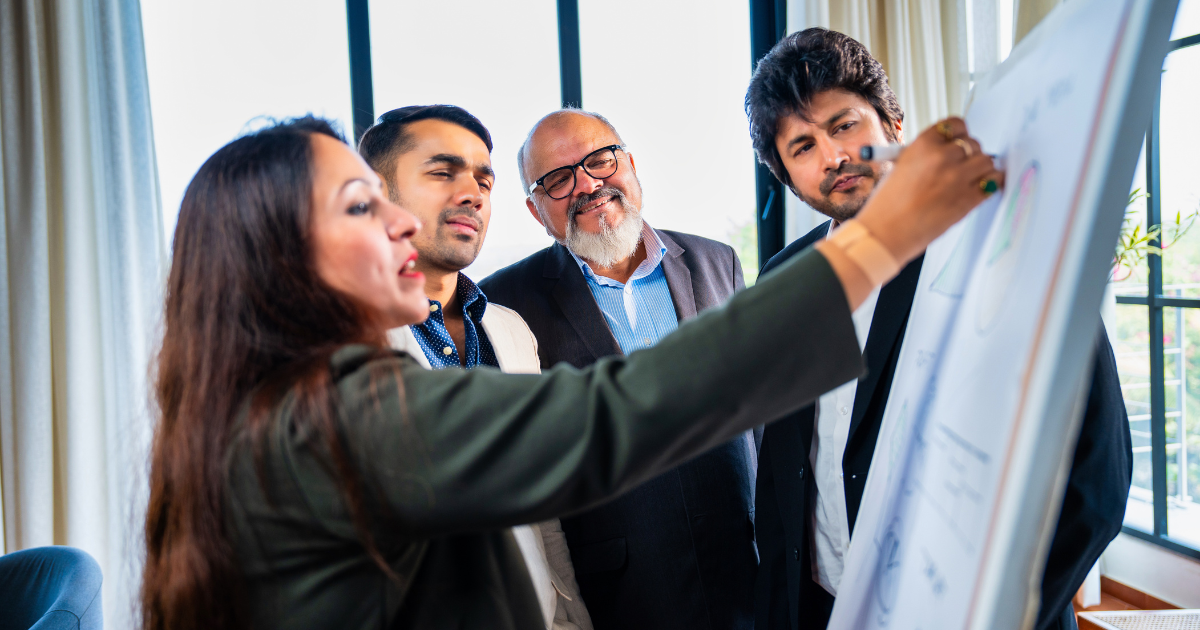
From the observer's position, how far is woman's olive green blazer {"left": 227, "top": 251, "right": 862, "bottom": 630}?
0.53 m

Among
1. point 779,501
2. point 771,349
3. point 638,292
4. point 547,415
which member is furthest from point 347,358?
point 638,292

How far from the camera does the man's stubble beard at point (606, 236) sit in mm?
1767

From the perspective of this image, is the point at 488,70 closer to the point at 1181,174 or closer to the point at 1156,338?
the point at 1181,174

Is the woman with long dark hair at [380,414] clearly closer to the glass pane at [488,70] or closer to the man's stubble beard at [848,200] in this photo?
the man's stubble beard at [848,200]

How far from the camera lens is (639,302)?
178 cm

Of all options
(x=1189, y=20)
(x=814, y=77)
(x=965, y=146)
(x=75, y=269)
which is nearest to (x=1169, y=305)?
(x=1189, y=20)

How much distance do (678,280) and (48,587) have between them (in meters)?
1.69

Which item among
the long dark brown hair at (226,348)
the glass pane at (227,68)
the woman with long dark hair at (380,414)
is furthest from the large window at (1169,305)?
the glass pane at (227,68)

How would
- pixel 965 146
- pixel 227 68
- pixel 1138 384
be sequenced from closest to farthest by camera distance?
pixel 965 146 < pixel 227 68 < pixel 1138 384

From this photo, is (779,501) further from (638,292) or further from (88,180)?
(88,180)

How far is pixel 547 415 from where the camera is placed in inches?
21.2

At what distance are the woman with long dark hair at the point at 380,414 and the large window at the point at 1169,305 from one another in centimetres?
275

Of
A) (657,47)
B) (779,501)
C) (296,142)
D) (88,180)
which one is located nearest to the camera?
(296,142)

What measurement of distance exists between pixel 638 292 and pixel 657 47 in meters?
1.77
